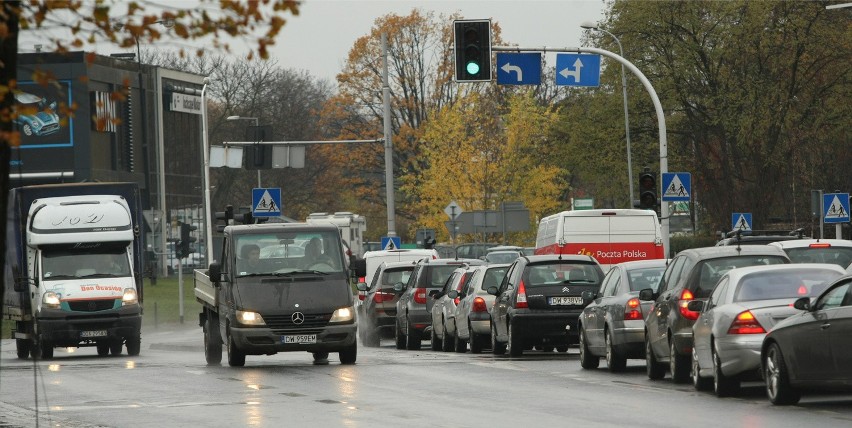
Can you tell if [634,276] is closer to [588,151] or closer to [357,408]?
[357,408]

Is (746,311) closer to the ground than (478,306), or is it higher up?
higher up

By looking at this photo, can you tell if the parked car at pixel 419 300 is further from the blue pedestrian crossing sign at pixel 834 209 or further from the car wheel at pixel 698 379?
the car wheel at pixel 698 379

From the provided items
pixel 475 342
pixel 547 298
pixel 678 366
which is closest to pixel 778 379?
pixel 678 366

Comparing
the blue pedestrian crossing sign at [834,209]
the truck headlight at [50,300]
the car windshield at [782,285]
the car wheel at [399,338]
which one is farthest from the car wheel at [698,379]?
the blue pedestrian crossing sign at [834,209]

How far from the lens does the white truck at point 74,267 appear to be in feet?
104

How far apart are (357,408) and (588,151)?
5166 centimetres

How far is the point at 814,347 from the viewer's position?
14961mm

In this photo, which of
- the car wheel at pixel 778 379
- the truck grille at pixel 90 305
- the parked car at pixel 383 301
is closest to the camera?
the car wheel at pixel 778 379

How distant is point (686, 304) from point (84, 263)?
1639 centimetres

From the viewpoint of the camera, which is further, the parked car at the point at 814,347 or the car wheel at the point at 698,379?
the car wheel at the point at 698,379

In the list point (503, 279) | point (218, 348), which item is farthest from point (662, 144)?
point (218, 348)

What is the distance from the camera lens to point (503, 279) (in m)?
27.1

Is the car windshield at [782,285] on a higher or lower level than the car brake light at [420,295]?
higher

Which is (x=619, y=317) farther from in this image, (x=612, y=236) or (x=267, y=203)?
(x=267, y=203)
